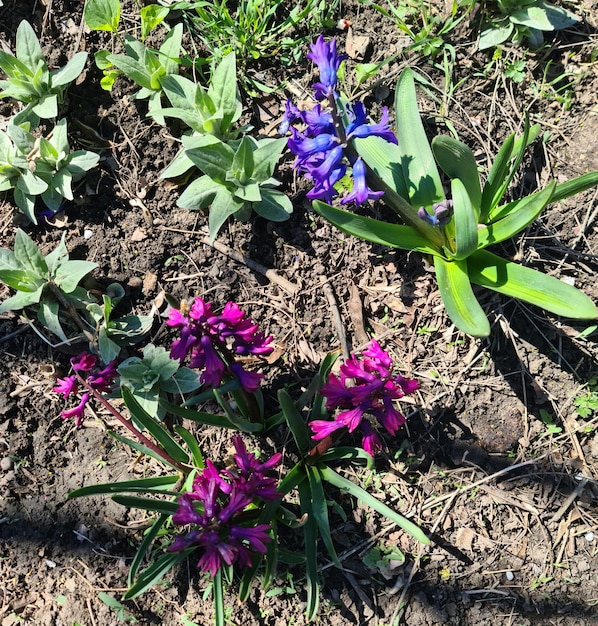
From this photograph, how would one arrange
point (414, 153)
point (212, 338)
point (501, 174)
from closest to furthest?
point (212, 338) → point (501, 174) → point (414, 153)

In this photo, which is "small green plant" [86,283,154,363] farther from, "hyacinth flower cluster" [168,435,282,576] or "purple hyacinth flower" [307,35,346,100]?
"purple hyacinth flower" [307,35,346,100]

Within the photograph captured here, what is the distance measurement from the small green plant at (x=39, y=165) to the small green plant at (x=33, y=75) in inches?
4.8

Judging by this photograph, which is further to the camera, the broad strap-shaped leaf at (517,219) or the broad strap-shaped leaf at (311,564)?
the broad strap-shaped leaf at (311,564)

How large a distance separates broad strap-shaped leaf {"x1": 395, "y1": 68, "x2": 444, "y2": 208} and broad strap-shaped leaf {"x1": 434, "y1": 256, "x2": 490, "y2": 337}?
27 centimetres

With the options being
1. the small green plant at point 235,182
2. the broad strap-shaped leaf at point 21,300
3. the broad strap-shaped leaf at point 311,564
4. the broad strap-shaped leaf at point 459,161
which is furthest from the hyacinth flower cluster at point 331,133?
the broad strap-shaped leaf at point 21,300

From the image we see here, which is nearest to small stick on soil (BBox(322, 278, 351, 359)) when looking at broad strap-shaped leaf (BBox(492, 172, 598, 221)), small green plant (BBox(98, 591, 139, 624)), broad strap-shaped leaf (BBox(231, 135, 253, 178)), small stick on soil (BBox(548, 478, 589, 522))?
broad strap-shaped leaf (BBox(231, 135, 253, 178))

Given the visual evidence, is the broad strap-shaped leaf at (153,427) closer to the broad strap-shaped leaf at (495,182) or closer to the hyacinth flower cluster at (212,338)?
the hyacinth flower cluster at (212,338)

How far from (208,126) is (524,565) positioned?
237 centimetres

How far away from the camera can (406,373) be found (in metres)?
2.60

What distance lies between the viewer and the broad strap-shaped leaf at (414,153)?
7.57 feet

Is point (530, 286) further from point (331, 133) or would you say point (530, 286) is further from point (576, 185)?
point (331, 133)

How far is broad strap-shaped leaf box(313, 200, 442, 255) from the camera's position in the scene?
6.75 feet

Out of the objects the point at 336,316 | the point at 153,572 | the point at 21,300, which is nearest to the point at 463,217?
the point at 336,316

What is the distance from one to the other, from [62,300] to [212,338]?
3.40 feet
